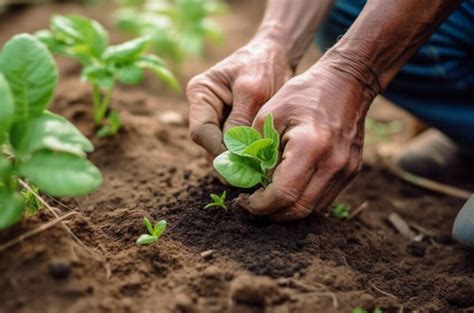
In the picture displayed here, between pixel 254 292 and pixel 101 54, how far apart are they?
147cm

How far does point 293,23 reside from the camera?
237cm

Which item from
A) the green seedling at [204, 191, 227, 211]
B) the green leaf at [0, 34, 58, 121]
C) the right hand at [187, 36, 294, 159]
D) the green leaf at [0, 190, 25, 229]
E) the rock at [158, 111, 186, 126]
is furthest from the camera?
the rock at [158, 111, 186, 126]

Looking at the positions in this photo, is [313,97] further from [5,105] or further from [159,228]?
[5,105]

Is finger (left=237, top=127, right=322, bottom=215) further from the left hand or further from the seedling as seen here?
the seedling

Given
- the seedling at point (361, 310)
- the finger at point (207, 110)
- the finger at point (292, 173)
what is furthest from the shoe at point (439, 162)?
the seedling at point (361, 310)

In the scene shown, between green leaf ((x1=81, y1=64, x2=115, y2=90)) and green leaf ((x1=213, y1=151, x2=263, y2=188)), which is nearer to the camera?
green leaf ((x1=213, y1=151, x2=263, y2=188))

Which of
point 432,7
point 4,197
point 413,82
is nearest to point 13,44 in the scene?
point 4,197

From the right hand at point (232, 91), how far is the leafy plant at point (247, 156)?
8.2 inches

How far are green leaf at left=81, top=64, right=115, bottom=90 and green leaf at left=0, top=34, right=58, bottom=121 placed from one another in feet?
2.99

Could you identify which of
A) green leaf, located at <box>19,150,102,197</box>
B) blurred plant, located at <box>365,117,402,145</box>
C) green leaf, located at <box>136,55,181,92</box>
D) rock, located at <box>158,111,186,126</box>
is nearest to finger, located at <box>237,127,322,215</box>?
green leaf, located at <box>19,150,102,197</box>

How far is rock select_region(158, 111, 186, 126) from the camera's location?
3.04 m

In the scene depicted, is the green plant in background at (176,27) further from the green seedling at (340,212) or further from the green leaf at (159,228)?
the green leaf at (159,228)

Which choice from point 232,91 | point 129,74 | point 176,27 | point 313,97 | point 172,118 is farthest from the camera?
point 176,27

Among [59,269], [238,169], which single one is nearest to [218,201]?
[238,169]
